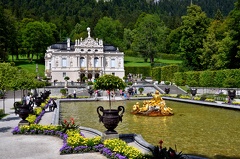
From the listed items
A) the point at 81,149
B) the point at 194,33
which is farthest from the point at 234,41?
the point at 81,149

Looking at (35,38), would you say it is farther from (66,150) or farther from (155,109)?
(66,150)

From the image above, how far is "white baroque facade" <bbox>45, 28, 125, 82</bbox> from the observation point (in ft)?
215

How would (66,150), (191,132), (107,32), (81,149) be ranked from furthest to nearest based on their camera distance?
1. (107,32)
2. (191,132)
3. (81,149)
4. (66,150)

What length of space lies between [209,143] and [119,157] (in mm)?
4760

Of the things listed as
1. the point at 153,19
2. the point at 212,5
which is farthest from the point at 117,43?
the point at 212,5

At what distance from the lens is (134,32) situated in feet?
Result: 323

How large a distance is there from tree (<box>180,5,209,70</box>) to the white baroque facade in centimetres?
1934

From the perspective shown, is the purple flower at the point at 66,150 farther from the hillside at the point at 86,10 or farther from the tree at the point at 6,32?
the hillside at the point at 86,10

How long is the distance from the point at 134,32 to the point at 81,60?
117 ft

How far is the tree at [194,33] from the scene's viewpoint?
53719 mm

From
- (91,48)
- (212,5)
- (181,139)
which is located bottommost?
(181,139)

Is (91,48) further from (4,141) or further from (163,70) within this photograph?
(4,141)

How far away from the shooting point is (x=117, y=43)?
91.7 m

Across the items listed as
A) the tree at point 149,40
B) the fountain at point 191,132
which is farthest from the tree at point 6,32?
the fountain at point 191,132
